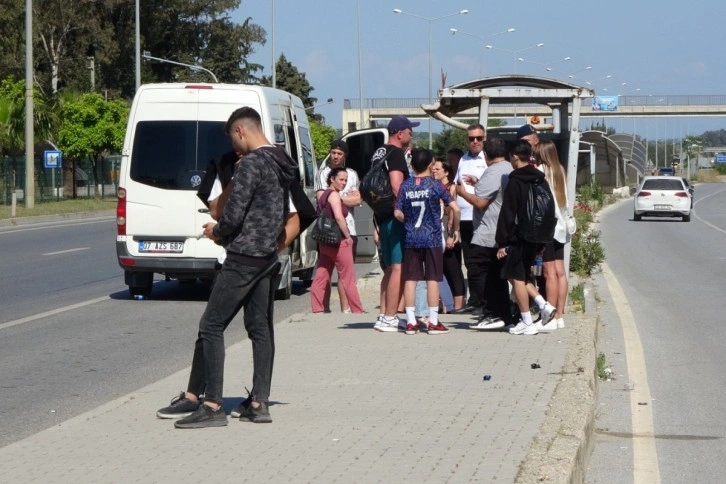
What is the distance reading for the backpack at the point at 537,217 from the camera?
10531 millimetres

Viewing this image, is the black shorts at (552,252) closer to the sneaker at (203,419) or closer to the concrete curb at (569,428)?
the concrete curb at (569,428)

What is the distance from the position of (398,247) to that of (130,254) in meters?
4.71

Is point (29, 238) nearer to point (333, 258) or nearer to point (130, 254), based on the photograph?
point (130, 254)

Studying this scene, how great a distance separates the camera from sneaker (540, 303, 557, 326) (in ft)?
36.2

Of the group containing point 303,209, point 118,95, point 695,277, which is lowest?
point 695,277

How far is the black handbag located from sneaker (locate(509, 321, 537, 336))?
251 centimetres

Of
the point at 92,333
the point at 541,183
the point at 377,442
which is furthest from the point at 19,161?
the point at 377,442

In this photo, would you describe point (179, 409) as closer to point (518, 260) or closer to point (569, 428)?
point (569, 428)

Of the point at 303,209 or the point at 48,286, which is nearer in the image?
the point at 303,209

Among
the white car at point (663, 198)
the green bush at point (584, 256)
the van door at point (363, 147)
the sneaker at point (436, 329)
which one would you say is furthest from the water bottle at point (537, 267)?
the white car at point (663, 198)

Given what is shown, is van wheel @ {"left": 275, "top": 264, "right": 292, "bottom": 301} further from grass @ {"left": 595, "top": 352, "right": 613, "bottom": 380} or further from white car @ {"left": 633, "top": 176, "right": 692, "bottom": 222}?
white car @ {"left": 633, "top": 176, "right": 692, "bottom": 222}

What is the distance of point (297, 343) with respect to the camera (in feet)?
34.4

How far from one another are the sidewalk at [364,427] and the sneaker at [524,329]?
0.60 m

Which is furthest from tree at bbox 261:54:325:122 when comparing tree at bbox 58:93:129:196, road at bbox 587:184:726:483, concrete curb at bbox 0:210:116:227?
road at bbox 587:184:726:483
